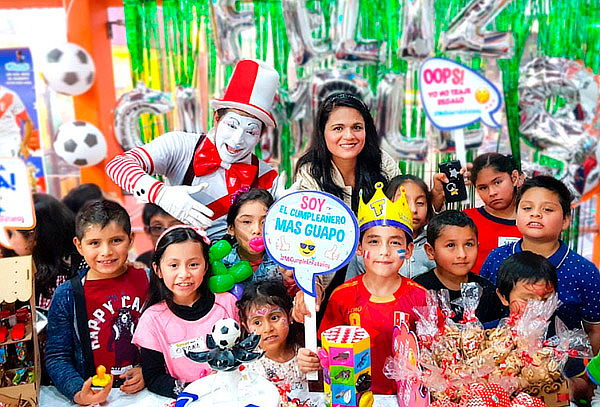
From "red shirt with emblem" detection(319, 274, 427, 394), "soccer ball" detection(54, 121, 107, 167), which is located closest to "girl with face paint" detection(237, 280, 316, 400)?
"red shirt with emblem" detection(319, 274, 427, 394)

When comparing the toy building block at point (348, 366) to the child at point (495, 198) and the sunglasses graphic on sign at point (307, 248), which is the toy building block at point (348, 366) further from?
the child at point (495, 198)

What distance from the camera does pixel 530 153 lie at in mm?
4809

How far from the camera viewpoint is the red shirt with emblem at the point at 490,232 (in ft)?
8.05

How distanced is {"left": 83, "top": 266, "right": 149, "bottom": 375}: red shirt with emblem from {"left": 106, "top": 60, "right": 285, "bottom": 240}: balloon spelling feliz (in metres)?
0.38

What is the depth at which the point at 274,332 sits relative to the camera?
76.8 inches

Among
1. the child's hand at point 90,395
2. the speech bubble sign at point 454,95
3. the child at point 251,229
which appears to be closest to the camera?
the child's hand at point 90,395

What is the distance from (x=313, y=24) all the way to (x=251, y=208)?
2.84 meters

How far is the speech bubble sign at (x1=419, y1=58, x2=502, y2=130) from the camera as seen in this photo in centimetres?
372

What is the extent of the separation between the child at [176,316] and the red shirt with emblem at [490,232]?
1069mm

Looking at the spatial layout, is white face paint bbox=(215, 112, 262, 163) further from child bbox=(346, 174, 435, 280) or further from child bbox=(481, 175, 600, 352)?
child bbox=(481, 175, 600, 352)

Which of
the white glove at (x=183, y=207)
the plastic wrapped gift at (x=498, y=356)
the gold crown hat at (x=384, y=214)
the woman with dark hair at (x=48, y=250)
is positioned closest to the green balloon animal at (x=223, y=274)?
the white glove at (x=183, y=207)

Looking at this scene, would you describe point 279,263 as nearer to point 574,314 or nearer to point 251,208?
point 251,208

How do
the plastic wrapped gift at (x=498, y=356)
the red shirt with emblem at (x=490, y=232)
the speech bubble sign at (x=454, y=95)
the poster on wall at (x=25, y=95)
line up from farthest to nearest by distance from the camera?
the poster on wall at (x=25, y=95) → the speech bubble sign at (x=454, y=95) → the red shirt with emblem at (x=490, y=232) → the plastic wrapped gift at (x=498, y=356)

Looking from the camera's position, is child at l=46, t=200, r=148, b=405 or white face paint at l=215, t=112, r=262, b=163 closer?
child at l=46, t=200, r=148, b=405
